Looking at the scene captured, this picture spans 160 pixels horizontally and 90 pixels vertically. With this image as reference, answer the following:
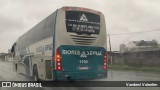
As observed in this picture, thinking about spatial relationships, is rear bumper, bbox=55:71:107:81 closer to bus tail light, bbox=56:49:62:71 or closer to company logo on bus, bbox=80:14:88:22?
bus tail light, bbox=56:49:62:71

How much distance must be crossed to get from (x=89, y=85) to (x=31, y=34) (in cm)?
552

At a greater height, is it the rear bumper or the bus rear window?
the bus rear window

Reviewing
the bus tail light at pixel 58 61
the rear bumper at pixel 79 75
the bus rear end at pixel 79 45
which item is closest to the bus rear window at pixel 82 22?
the bus rear end at pixel 79 45

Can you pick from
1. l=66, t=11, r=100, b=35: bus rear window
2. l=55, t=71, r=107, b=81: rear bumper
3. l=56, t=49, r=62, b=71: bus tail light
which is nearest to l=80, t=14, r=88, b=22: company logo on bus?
l=66, t=11, r=100, b=35: bus rear window

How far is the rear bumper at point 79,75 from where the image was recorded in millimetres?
11607

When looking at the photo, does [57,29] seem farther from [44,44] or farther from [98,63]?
[98,63]

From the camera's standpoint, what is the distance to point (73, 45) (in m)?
12.0

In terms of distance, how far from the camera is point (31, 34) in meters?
16.6

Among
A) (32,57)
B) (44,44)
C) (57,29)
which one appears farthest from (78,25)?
(32,57)

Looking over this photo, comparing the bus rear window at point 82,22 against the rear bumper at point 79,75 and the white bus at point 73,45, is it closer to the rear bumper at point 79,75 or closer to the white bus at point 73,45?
the white bus at point 73,45

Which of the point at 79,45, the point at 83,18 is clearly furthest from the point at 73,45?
the point at 83,18

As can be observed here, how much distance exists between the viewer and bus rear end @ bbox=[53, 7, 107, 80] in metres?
11.7

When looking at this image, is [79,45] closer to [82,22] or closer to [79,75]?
[82,22]

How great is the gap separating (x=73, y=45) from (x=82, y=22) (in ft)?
4.02
